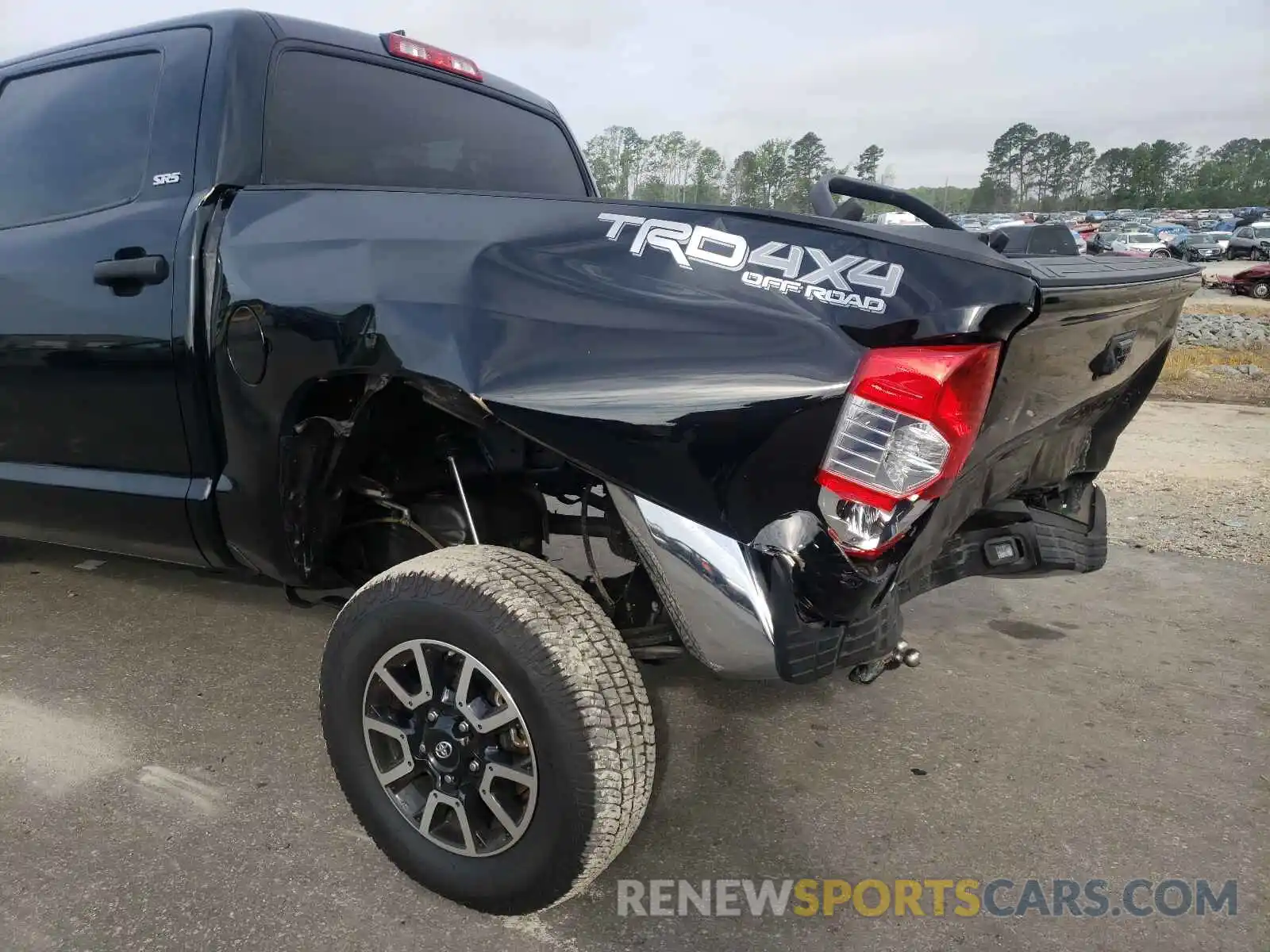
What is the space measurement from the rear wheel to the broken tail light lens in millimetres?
606

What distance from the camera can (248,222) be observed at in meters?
2.32

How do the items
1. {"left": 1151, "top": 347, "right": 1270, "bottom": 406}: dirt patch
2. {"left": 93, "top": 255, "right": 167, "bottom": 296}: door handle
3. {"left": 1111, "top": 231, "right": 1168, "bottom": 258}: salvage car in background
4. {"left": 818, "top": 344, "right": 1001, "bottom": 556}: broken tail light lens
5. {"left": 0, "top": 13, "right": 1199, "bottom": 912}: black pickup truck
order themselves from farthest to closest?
{"left": 1111, "top": 231, "right": 1168, "bottom": 258}: salvage car in background
{"left": 1151, "top": 347, "right": 1270, "bottom": 406}: dirt patch
{"left": 93, "top": 255, "right": 167, "bottom": 296}: door handle
{"left": 0, "top": 13, "right": 1199, "bottom": 912}: black pickup truck
{"left": 818, "top": 344, "right": 1001, "bottom": 556}: broken tail light lens

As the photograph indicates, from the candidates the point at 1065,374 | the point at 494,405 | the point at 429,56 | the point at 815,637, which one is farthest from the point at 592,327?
the point at 429,56

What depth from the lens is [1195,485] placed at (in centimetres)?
609

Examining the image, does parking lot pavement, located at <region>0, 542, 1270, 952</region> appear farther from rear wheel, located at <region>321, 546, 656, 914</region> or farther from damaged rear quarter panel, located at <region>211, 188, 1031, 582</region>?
damaged rear quarter panel, located at <region>211, 188, 1031, 582</region>

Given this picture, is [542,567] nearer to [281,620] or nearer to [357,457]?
[357,457]

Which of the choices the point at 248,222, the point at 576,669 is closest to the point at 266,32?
the point at 248,222

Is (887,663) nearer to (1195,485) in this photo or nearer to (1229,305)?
(1195,485)

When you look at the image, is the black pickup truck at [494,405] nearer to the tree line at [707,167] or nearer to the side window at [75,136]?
the side window at [75,136]

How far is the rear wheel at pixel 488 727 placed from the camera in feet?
5.93

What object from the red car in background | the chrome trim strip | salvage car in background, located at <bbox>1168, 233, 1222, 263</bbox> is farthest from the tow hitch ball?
salvage car in background, located at <bbox>1168, 233, 1222, 263</bbox>

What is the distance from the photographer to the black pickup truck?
1680 millimetres

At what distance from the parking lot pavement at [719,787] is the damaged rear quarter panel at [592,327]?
0.99 meters

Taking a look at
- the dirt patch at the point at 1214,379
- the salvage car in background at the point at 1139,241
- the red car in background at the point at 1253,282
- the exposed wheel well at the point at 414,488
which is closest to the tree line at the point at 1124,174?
the salvage car in background at the point at 1139,241
